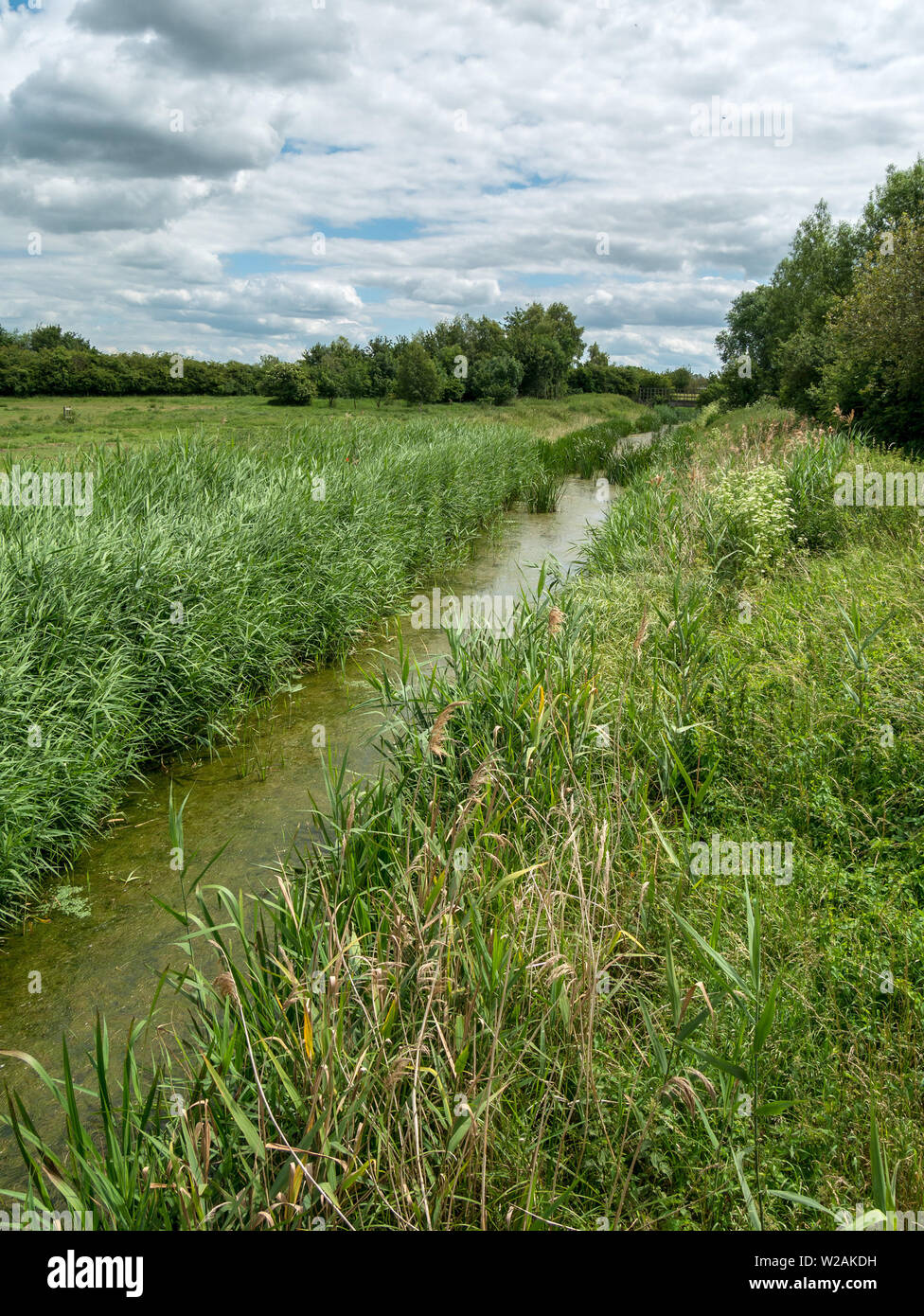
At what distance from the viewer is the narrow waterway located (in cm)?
347

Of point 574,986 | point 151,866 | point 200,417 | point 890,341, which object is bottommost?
point 151,866

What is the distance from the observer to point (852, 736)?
4.04 meters

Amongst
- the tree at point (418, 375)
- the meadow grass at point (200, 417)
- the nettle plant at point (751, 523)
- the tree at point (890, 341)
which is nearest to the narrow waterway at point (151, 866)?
the nettle plant at point (751, 523)

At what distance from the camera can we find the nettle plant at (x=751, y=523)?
742 cm

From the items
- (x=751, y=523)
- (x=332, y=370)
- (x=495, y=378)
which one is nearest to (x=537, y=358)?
(x=495, y=378)

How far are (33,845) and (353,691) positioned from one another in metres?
3.42

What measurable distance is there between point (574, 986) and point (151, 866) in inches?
124

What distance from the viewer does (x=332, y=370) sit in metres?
41.8

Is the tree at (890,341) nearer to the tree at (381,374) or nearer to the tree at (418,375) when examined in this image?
the tree at (418,375)

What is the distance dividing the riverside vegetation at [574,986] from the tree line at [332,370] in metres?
32.2

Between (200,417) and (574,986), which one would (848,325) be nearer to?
(574,986)

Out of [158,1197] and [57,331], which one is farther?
[57,331]

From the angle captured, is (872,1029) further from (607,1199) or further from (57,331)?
(57,331)
